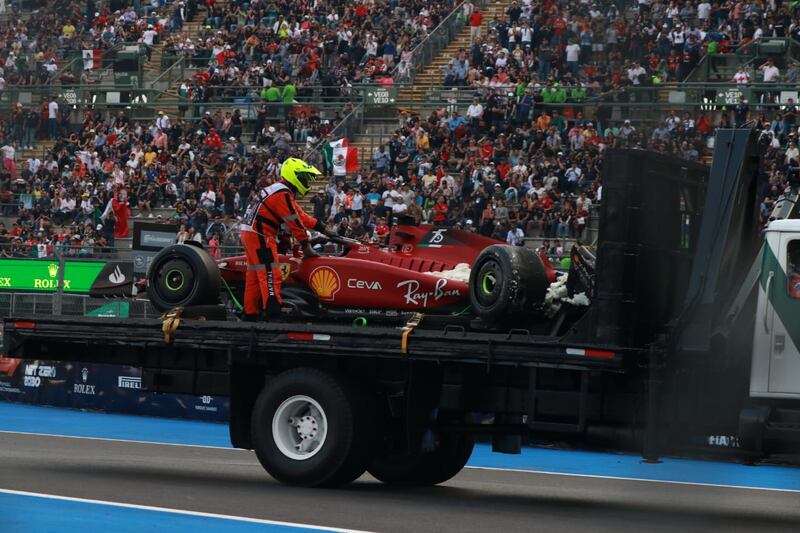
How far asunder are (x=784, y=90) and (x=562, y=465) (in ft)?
38.7

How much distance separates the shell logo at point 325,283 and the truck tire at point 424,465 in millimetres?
1651

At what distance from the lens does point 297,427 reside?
12.6 metres

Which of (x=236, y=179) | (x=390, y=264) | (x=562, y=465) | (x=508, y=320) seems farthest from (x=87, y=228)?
(x=508, y=320)

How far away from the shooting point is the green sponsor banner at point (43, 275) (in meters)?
24.7

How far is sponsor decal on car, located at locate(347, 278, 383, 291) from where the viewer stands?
13.1 metres

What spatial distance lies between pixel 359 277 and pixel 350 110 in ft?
66.5

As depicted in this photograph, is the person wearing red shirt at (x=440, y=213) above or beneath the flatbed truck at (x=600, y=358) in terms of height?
above

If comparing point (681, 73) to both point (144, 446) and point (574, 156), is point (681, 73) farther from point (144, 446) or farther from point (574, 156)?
point (144, 446)

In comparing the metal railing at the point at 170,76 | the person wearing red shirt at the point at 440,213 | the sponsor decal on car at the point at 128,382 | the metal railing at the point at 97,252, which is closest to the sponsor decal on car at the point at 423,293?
the metal railing at the point at 97,252

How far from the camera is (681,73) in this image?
2664 cm

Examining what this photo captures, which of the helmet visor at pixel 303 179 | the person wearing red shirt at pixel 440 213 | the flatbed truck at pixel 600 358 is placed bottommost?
the flatbed truck at pixel 600 358

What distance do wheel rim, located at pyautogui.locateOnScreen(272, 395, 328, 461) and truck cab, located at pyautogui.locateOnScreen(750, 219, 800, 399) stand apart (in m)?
3.93

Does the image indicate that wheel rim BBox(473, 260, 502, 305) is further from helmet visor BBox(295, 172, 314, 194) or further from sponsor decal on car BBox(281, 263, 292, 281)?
helmet visor BBox(295, 172, 314, 194)

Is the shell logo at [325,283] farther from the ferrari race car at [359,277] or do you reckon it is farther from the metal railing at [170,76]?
the metal railing at [170,76]
